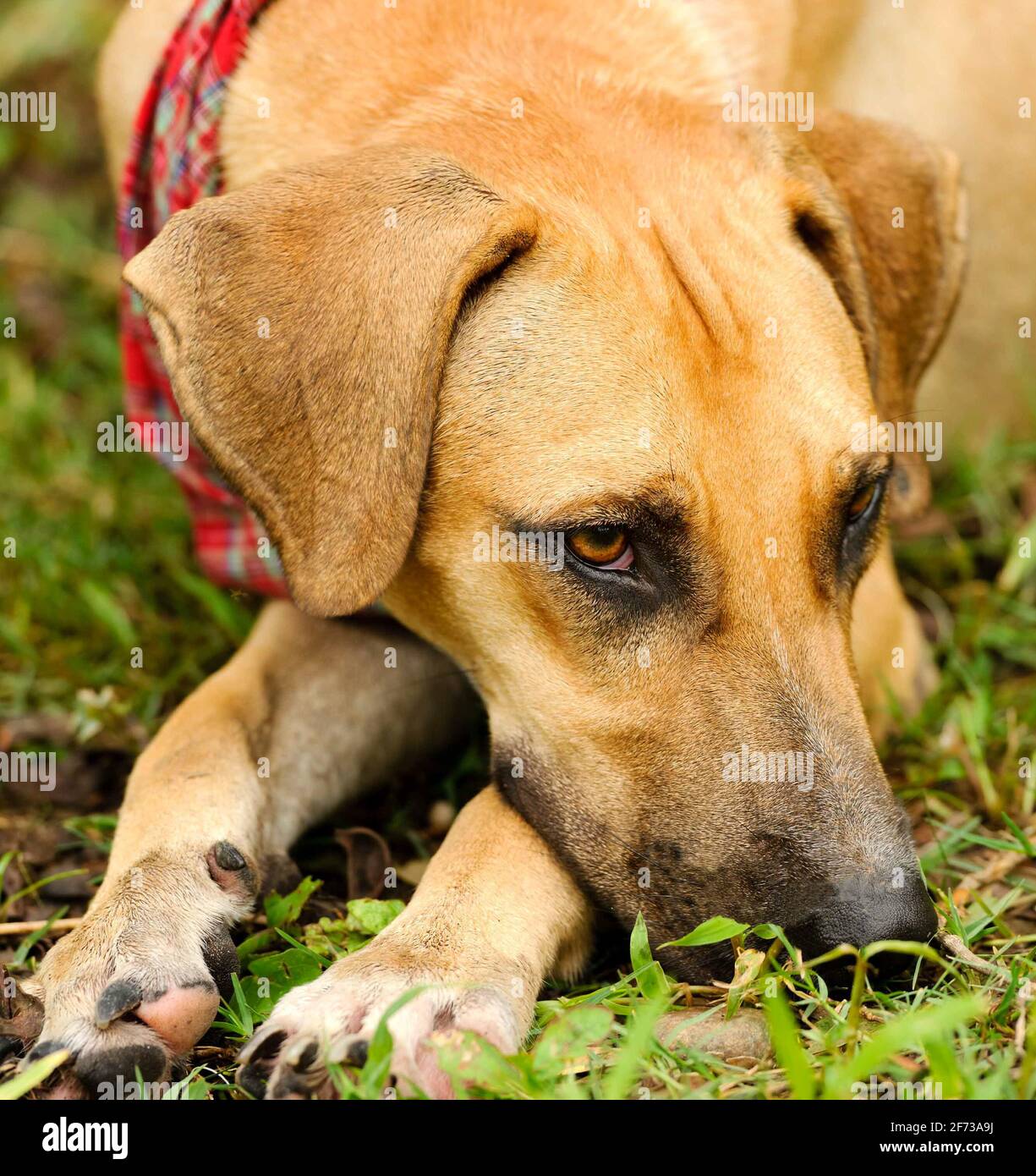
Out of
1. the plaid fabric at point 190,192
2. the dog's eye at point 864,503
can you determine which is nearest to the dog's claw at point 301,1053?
the plaid fabric at point 190,192

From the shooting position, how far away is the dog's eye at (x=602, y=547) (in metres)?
3.21

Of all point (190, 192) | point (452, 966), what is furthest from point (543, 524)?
point (190, 192)

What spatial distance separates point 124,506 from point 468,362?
2.67 m

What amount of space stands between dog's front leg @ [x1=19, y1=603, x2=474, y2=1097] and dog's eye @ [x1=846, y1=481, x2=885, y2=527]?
1.22 m

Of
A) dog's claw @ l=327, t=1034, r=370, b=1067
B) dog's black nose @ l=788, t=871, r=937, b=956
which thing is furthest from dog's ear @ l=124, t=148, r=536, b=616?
dog's black nose @ l=788, t=871, r=937, b=956

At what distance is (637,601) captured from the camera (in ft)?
10.6

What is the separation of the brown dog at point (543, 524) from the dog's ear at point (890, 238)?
22 centimetres

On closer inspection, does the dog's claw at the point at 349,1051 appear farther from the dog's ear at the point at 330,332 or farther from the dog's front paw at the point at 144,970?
the dog's ear at the point at 330,332

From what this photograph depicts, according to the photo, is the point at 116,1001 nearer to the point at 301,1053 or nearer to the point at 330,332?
the point at 301,1053

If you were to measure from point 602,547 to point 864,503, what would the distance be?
71 centimetres

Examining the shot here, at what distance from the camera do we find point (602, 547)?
321 cm

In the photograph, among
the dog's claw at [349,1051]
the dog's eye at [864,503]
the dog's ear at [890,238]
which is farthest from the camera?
the dog's ear at [890,238]

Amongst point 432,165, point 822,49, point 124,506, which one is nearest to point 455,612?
point 432,165
